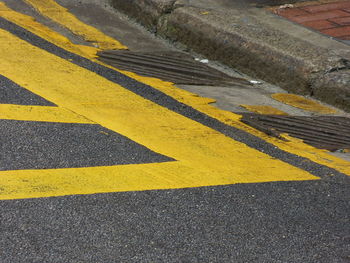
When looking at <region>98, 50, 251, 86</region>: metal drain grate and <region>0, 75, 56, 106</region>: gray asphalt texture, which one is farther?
<region>98, 50, 251, 86</region>: metal drain grate

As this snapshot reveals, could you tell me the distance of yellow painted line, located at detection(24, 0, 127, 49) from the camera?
5.61 m

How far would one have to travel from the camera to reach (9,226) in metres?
2.71

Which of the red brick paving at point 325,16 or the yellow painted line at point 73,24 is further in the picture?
the red brick paving at point 325,16

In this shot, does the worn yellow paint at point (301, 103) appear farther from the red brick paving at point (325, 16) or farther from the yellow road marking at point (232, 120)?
the red brick paving at point (325, 16)

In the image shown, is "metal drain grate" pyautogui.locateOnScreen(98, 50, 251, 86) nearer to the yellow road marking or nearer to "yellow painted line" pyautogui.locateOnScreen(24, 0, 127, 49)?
the yellow road marking

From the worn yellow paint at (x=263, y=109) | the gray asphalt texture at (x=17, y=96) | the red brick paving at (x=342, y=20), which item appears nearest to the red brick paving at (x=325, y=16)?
the red brick paving at (x=342, y=20)

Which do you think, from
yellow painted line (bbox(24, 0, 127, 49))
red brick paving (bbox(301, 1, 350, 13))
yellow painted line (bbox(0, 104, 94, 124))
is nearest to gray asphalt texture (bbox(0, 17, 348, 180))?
yellow painted line (bbox(24, 0, 127, 49))

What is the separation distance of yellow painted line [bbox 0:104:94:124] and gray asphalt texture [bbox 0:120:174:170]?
0.06 metres

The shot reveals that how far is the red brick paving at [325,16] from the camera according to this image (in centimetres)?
582

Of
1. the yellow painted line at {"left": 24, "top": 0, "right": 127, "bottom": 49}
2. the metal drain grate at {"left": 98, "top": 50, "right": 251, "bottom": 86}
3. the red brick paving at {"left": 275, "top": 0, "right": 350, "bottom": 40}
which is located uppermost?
the red brick paving at {"left": 275, "top": 0, "right": 350, "bottom": 40}

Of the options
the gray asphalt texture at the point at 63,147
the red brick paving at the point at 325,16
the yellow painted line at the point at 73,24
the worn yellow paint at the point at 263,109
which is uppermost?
the red brick paving at the point at 325,16

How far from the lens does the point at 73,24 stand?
19.5 ft

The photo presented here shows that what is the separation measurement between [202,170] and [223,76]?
188 centimetres

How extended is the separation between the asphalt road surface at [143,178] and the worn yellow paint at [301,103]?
636mm
